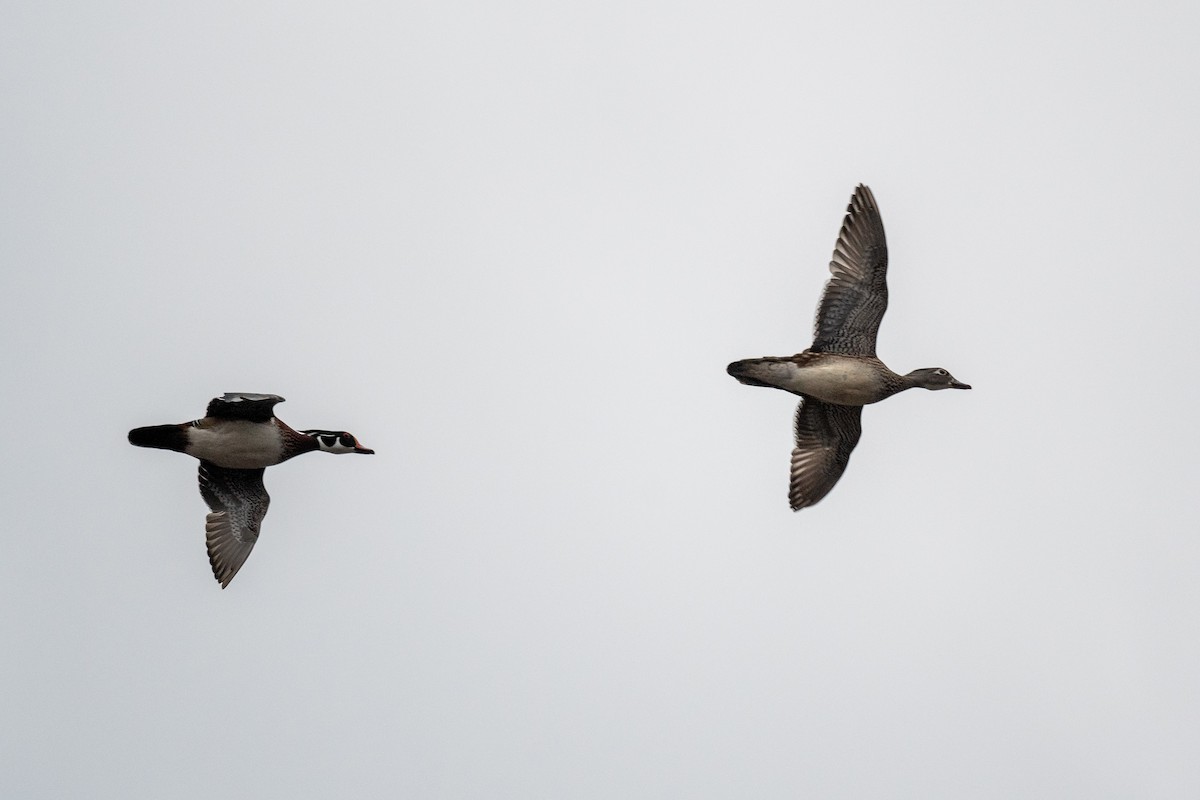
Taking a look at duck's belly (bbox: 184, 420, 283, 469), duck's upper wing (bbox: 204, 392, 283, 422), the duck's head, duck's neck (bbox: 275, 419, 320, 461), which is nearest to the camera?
duck's upper wing (bbox: 204, 392, 283, 422)

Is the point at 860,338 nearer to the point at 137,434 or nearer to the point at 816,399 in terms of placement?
the point at 816,399

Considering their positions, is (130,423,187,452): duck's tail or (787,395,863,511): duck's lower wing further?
(787,395,863,511): duck's lower wing

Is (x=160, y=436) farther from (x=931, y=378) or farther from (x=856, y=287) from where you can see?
(x=931, y=378)

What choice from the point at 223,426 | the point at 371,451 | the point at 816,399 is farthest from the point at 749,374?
the point at 223,426

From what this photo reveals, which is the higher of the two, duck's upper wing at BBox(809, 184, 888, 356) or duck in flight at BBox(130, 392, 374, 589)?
duck's upper wing at BBox(809, 184, 888, 356)

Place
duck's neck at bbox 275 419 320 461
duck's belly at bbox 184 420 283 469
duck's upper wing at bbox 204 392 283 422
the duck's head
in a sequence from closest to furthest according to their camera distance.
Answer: duck's upper wing at bbox 204 392 283 422, duck's belly at bbox 184 420 283 469, duck's neck at bbox 275 419 320 461, the duck's head

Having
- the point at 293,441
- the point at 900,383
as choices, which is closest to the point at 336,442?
the point at 293,441

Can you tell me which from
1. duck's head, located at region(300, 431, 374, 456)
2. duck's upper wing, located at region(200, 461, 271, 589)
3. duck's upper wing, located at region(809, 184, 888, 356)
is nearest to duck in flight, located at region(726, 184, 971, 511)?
duck's upper wing, located at region(809, 184, 888, 356)

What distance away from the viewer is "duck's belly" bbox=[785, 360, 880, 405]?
24.7 meters

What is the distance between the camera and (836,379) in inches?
974

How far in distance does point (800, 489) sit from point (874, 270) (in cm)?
373

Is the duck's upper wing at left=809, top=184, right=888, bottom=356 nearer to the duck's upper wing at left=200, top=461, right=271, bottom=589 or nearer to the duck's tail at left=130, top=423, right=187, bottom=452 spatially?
the duck's upper wing at left=200, top=461, right=271, bottom=589

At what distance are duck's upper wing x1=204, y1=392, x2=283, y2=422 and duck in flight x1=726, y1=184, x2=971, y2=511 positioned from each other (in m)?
6.97

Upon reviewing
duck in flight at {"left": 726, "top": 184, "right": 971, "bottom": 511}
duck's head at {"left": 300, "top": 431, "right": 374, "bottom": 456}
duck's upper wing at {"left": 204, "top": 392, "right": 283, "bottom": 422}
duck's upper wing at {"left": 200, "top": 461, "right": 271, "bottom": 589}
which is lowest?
duck's upper wing at {"left": 200, "top": 461, "right": 271, "bottom": 589}
